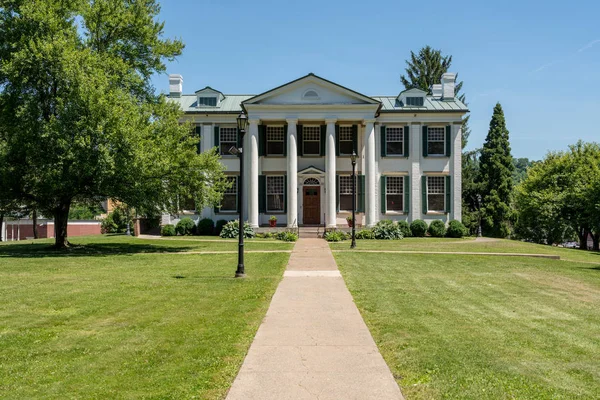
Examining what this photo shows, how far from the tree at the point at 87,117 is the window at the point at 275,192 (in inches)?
412

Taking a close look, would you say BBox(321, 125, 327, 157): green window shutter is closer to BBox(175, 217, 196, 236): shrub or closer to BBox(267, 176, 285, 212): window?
BBox(267, 176, 285, 212): window

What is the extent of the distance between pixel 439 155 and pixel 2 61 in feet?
83.1

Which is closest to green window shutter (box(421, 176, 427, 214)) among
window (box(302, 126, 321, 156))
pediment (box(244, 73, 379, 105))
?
pediment (box(244, 73, 379, 105))

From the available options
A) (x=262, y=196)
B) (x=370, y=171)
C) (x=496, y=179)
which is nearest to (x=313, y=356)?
(x=370, y=171)

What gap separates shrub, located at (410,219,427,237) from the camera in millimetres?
32594

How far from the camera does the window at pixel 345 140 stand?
111 feet

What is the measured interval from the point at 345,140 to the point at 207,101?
32.6 ft

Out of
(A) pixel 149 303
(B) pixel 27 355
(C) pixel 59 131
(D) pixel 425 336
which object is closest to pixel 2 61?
(C) pixel 59 131

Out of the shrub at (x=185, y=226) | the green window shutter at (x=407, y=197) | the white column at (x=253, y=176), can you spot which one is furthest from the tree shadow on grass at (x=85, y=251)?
the green window shutter at (x=407, y=197)

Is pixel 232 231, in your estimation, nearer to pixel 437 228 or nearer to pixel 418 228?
pixel 418 228

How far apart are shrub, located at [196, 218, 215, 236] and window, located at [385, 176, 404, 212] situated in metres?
11.8

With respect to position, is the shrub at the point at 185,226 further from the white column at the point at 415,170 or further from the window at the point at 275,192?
the white column at the point at 415,170

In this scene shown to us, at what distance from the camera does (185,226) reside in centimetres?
3334

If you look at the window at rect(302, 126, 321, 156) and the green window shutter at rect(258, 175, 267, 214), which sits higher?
the window at rect(302, 126, 321, 156)
